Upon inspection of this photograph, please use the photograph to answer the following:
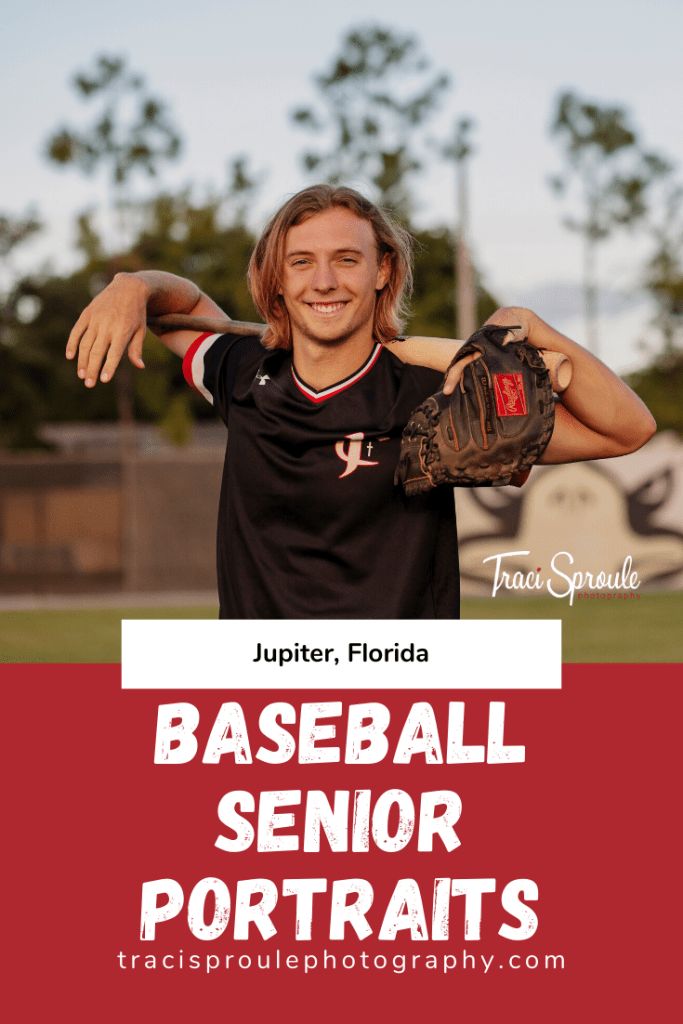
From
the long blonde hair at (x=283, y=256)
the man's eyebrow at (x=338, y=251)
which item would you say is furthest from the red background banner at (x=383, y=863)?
the man's eyebrow at (x=338, y=251)

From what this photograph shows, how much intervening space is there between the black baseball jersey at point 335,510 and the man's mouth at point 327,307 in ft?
0.49

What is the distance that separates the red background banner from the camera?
2.54 metres

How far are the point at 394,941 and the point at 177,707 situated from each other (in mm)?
646

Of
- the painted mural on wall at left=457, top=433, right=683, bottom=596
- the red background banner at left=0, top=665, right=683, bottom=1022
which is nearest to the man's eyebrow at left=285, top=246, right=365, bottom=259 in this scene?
the red background banner at left=0, top=665, right=683, bottom=1022

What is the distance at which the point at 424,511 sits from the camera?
2.64 metres

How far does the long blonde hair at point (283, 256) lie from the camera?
8.64 ft

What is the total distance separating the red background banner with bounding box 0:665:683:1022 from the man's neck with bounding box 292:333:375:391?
2.16 ft

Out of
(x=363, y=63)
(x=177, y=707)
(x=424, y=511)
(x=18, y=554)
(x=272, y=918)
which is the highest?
(x=363, y=63)

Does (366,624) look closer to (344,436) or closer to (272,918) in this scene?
(344,436)

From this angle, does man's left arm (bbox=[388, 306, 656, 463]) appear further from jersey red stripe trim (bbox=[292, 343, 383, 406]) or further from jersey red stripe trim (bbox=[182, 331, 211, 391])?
jersey red stripe trim (bbox=[182, 331, 211, 391])

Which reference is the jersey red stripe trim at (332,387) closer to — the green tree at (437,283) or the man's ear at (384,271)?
the man's ear at (384,271)

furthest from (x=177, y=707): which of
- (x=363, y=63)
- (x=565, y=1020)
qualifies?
(x=363, y=63)

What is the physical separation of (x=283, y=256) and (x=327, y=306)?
6.4 inches

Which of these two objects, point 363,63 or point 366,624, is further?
point 363,63
